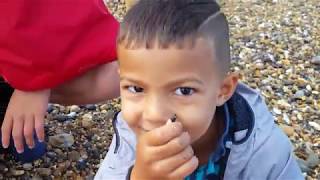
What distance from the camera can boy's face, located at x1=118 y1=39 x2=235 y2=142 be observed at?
43.4 inches

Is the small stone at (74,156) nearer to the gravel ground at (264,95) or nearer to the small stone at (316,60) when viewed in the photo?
the gravel ground at (264,95)

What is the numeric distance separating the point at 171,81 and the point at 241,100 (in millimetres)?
326

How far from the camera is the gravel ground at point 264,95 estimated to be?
176cm

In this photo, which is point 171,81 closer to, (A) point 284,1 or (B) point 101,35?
(B) point 101,35

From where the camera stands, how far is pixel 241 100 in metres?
1.39

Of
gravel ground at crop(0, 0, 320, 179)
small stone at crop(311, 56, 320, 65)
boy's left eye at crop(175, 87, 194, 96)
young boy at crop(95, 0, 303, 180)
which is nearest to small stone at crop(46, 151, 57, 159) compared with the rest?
gravel ground at crop(0, 0, 320, 179)

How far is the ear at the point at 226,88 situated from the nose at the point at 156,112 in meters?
0.17

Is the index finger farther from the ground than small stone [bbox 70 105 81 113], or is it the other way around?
the index finger

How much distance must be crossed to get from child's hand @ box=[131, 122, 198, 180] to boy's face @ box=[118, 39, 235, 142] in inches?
0.8

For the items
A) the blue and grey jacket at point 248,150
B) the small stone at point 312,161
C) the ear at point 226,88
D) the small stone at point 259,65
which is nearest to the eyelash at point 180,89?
the ear at point 226,88

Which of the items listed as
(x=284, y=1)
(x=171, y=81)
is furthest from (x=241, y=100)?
(x=284, y=1)

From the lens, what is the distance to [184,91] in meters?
1.12

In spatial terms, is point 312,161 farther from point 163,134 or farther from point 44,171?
point 163,134

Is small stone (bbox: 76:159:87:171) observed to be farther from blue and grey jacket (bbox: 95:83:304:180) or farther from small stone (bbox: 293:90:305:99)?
small stone (bbox: 293:90:305:99)
